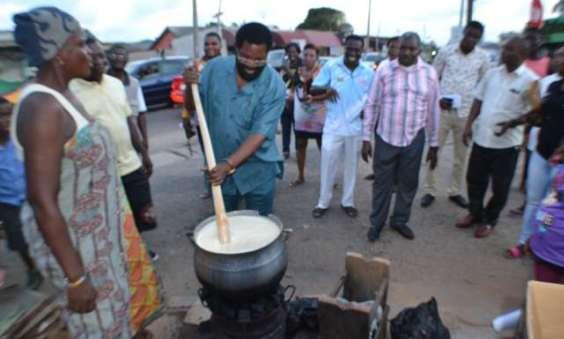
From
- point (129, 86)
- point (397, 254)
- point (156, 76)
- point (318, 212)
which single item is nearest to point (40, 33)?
point (129, 86)

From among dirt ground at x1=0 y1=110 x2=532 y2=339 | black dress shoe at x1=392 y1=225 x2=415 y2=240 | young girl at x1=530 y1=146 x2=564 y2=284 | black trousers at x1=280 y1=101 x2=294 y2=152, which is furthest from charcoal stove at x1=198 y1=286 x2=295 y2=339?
black trousers at x1=280 y1=101 x2=294 y2=152

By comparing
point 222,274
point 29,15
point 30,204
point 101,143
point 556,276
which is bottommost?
point 556,276

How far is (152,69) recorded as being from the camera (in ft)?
45.6

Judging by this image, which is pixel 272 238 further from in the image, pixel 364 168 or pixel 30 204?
pixel 364 168

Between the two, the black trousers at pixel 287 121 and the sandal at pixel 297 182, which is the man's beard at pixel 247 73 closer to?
the sandal at pixel 297 182

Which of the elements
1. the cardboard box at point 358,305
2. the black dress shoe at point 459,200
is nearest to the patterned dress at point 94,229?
the cardboard box at point 358,305

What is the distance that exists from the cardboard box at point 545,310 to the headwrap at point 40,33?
7.06ft

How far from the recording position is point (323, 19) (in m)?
63.4

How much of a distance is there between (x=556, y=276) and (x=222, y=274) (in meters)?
1.90

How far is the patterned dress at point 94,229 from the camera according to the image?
164 centimetres

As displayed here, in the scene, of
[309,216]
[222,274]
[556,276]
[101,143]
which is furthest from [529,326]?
[309,216]

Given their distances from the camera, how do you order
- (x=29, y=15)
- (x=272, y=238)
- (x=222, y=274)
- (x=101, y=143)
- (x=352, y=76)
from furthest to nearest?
(x=352, y=76)
(x=272, y=238)
(x=222, y=274)
(x=101, y=143)
(x=29, y=15)

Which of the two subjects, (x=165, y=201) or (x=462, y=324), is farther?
(x=165, y=201)

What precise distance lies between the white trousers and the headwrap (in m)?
3.17
